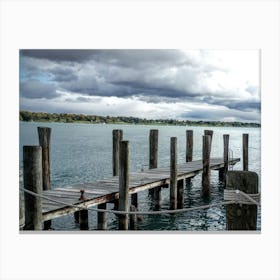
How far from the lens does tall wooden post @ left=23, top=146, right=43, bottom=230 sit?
224 inches

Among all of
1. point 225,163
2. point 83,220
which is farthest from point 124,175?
point 225,163

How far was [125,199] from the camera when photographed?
8.32 meters

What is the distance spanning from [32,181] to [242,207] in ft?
9.60

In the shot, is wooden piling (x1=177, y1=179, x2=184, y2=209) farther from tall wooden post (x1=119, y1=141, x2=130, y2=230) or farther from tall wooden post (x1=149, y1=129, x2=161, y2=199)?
tall wooden post (x1=119, y1=141, x2=130, y2=230)

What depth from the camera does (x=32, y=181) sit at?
5.72 m

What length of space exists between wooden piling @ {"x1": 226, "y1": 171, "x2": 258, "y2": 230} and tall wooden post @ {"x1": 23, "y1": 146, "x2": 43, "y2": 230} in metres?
2.76

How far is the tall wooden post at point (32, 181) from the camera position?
5.70m

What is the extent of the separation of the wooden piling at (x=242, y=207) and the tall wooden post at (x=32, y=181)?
2.76m

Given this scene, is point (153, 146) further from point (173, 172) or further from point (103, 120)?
point (103, 120)
